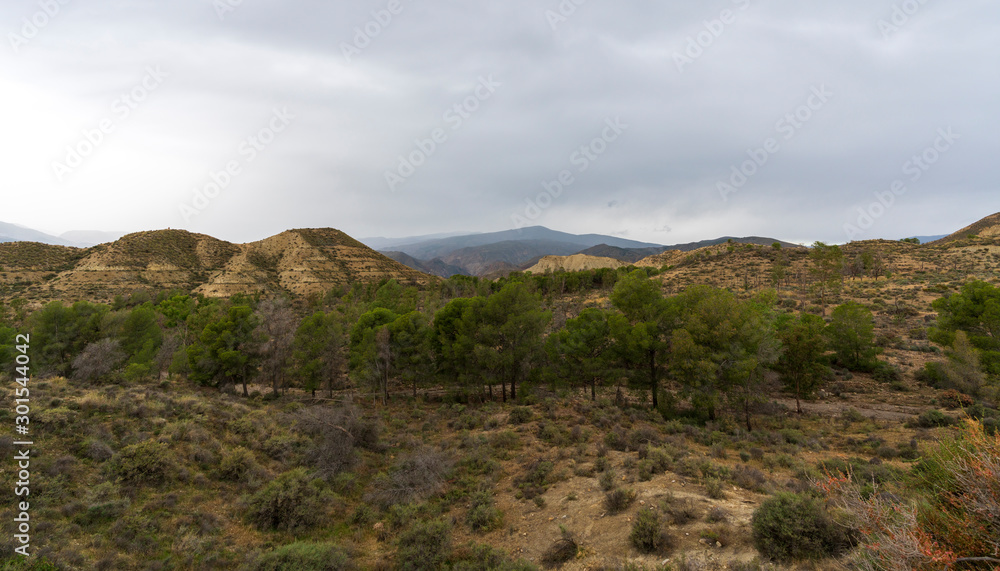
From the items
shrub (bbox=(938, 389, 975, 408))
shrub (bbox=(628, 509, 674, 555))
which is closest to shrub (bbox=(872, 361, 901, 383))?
shrub (bbox=(938, 389, 975, 408))

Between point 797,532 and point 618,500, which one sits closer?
point 797,532

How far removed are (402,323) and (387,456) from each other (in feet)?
36.9

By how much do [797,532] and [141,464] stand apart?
18.2 metres

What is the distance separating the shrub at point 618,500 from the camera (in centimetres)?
993

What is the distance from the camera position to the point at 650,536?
803 centimetres

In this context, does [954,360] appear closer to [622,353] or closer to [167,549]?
[622,353]

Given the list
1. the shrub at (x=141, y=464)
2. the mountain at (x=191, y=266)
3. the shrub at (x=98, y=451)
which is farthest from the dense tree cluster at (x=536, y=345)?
the mountain at (x=191, y=266)

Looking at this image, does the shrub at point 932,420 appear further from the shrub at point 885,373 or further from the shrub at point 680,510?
the shrub at point 680,510

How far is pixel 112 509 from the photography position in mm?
9562

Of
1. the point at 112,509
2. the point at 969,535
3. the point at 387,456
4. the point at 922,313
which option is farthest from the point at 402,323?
the point at 922,313

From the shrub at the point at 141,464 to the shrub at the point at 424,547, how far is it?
8.66 m

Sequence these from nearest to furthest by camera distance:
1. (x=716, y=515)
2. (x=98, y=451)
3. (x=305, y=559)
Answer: (x=716, y=515)
(x=305, y=559)
(x=98, y=451)

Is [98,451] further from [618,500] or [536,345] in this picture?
[536,345]

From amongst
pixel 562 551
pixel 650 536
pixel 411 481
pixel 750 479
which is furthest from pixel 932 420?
pixel 411 481
